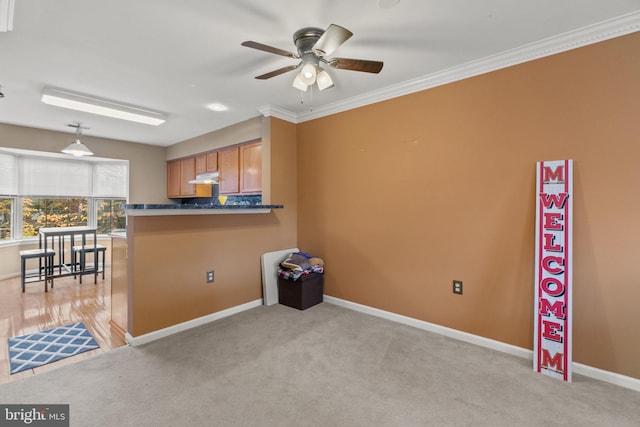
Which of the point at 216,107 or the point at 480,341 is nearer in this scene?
the point at 480,341

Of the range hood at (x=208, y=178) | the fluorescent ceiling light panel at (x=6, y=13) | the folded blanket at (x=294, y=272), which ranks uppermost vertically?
the fluorescent ceiling light panel at (x=6, y=13)

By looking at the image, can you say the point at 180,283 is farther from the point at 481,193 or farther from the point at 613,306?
the point at 613,306

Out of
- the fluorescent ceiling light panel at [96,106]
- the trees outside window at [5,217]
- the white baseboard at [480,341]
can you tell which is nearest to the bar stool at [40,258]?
the trees outside window at [5,217]

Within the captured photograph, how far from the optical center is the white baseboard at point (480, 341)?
197 cm

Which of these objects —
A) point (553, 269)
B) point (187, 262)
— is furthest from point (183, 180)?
point (553, 269)

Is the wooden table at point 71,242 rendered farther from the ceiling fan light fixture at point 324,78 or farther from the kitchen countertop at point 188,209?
the ceiling fan light fixture at point 324,78

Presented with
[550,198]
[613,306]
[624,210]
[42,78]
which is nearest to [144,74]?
[42,78]

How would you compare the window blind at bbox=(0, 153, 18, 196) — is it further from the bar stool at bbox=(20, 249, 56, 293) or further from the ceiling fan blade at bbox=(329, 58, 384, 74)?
the ceiling fan blade at bbox=(329, 58, 384, 74)

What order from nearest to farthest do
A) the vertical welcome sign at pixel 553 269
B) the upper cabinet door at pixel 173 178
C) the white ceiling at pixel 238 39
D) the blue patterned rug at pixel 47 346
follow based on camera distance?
the white ceiling at pixel 238 39 → the vertical welcome sign at pixel 553 269 → the blue patterned rug at pixel 47 346 → the upper cabinet door at pixel 173 178

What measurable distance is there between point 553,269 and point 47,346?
4.14 meters

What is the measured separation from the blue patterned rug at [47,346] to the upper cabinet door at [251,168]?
94.7 inches

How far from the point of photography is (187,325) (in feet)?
9.28

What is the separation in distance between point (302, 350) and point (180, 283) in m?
1.36

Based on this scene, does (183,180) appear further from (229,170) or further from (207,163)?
(229,170)
